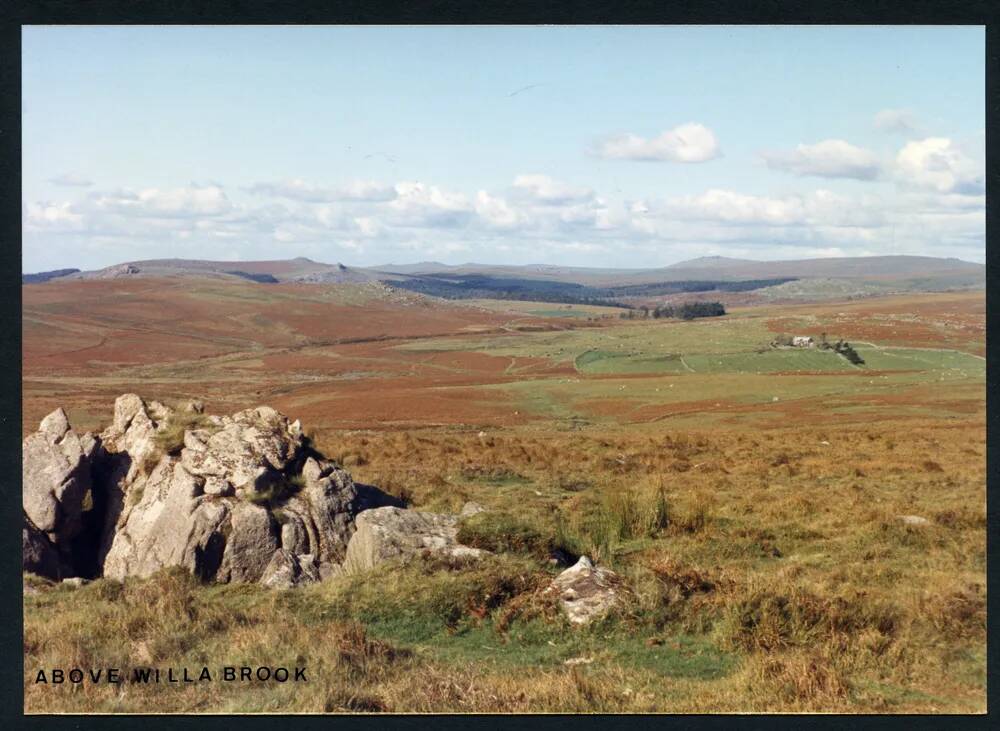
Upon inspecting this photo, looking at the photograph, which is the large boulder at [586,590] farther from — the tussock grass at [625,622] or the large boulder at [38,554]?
the large boulder at [38,554]

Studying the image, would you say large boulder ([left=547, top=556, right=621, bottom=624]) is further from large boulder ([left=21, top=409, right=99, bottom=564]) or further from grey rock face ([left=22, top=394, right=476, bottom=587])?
large boulder ([left=21, top=409, right=99, bottom=564])

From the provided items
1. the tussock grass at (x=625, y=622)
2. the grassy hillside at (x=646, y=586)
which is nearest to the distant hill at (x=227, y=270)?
the grassy hillside at (x=646, y=586)

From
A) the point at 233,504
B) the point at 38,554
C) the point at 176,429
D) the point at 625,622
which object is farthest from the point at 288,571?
the point at 625,622

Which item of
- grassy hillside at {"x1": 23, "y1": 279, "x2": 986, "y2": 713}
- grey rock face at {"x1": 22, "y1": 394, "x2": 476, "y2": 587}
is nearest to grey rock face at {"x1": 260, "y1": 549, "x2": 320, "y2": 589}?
grey rock face at {"x1": 22, "y1": 394, "x2": 476, "y2": 587}

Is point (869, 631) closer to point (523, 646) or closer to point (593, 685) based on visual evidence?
point (593, 685)

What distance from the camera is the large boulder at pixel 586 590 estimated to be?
9198mm

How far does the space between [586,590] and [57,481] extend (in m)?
8.73

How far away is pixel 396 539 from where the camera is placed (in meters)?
11.1

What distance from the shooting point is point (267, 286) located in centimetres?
9275

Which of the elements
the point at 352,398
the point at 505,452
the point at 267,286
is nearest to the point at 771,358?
the point at 352,398

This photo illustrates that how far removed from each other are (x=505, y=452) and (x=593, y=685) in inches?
659

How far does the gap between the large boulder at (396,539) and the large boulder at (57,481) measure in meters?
4.73

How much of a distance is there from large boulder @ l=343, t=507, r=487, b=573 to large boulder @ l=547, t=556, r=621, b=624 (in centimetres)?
160

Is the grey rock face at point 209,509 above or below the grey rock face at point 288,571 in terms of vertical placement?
above
